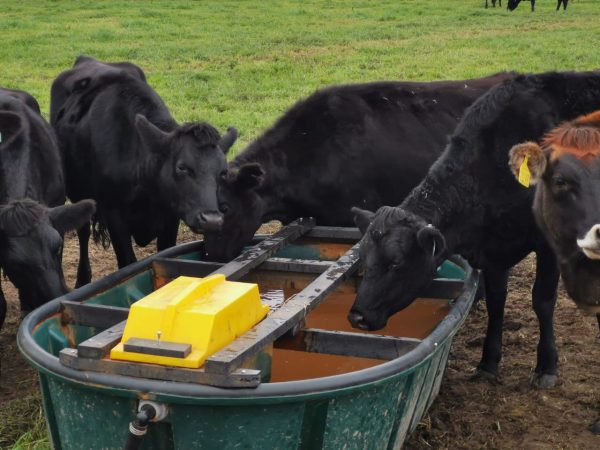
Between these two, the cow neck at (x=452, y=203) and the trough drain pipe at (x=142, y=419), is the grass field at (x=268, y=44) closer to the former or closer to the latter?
the cow neck at (x=452, y=203)

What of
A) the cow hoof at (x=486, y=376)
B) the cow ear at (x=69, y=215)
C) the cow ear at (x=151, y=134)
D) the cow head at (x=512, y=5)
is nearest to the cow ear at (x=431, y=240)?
the cow hoof at (x=486, y=376)

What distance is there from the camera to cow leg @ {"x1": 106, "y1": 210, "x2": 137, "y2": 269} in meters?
6.21

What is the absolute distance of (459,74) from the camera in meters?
14.7

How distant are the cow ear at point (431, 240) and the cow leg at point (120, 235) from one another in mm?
2512

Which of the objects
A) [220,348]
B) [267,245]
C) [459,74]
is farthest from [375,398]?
[459,74]

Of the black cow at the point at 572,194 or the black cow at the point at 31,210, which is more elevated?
the black cow at the point at 572,194

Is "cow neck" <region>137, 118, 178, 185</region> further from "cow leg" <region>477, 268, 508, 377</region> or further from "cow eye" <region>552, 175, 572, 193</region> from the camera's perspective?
"cow eye" <region>552, 175, 572, 193</region>

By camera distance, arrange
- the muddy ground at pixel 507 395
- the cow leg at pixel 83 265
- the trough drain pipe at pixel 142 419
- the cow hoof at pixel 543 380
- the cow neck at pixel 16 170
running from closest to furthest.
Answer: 1. the trough drain pipe at pixel 142 419
2. the muddy ground at pixel 507 395
3. the cow hoof at pixel 543 380
4. the cow neck at pixel 16 170
5. the cow leg at pixel 83 265

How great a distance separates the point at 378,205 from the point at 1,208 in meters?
2.68

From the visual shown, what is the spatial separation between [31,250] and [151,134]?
1442 millimetres

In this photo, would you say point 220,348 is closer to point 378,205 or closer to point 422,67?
point 378,205

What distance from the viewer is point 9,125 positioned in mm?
5496

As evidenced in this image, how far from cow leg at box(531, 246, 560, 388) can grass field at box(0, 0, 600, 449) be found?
505 centimetres

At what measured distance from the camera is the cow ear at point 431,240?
176 inches
